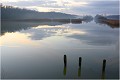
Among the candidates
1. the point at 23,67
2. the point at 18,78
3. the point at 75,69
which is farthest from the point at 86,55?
the point at 18,78

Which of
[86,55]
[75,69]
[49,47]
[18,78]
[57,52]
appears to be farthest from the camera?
[49,47]

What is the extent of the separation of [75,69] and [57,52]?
8.60 m

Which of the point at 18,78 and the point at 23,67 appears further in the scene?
the point at 23,67

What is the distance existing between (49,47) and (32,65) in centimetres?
1097

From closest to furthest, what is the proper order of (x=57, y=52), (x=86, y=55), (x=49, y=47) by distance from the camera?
(x=86, y=55)
(x=57, y=52)
(x=49, y=47)

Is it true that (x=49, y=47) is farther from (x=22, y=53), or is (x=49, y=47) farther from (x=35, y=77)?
(x=35, y=77)

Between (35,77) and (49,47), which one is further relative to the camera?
(49,47)

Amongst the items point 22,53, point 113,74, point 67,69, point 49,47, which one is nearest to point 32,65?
point 67,69

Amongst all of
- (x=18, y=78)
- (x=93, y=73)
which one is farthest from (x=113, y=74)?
(x=18, y=78)

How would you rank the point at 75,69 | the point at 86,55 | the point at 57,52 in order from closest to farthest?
the point at 75,69
the point at 86,55
the point at 57,52

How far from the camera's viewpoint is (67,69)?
23.3 metres

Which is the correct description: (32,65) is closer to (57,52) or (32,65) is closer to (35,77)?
(35,77)

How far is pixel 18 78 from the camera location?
20.4 m

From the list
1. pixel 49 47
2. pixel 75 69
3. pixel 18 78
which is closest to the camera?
pixel 18 78
